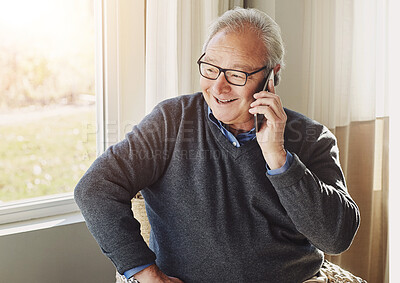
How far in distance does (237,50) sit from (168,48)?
68 cm

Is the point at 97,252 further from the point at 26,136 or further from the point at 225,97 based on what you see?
the point at 225,97

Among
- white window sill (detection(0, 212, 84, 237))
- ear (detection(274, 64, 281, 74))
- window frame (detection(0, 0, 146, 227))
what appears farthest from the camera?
window frame (detection(0, 0, 146, 227))

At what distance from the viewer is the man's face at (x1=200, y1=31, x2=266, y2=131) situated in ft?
4.99

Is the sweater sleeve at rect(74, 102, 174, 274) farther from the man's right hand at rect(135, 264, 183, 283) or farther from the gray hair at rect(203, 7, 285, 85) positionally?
the gray hair at rect(203, 7, 285, 85)

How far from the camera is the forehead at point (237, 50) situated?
1520 mm

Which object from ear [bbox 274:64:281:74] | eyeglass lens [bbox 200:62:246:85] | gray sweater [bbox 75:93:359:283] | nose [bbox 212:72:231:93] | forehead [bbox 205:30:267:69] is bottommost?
gray sweater [bbox 75:93:359:283]

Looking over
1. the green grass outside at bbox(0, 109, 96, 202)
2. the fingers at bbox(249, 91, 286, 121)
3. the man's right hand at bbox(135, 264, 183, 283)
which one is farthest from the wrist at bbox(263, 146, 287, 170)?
the green grass outside at bbox(0, 109, 96, 202)

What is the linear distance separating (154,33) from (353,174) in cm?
133

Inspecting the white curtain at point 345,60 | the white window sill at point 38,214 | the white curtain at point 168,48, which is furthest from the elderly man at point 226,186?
the white curtain at point 345,60

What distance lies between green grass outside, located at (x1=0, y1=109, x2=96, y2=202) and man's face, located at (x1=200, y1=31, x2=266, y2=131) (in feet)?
2.91

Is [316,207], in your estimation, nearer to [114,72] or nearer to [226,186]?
[226,186]

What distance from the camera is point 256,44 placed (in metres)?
1.54

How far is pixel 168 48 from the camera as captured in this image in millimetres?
2131

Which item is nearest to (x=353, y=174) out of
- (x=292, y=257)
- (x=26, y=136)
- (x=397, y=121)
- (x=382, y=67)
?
(x=382, y=67)
